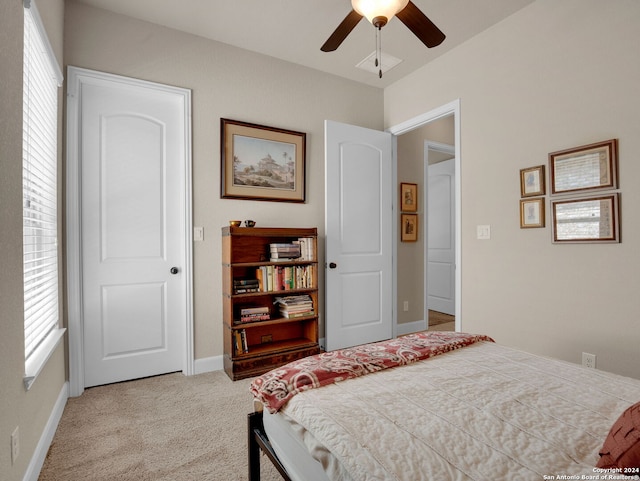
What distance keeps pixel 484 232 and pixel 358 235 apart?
122 cm

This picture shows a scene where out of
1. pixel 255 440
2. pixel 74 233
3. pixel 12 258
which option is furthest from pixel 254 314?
pixel 12 258

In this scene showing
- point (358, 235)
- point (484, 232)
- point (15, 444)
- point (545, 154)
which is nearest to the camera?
point (15, 444)

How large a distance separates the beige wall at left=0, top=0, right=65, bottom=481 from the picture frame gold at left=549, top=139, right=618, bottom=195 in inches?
120

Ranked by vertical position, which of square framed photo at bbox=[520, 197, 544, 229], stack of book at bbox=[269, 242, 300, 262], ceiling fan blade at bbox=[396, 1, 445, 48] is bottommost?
stack of book at bbox=[269, 242, 300, 262]

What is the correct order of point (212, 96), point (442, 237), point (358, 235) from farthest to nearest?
point (442, 237)
point (358, 235)
point (212, 96)

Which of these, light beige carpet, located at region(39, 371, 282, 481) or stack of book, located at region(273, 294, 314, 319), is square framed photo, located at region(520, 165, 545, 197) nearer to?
stack of book, located at region(273, 294, 314, 319)

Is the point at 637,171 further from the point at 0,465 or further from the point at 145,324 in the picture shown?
the point at 145,324

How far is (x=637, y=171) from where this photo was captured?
207 centimetres

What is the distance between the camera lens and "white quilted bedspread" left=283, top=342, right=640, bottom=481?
0.88 m

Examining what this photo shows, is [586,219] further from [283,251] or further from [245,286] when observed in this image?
[245,286]

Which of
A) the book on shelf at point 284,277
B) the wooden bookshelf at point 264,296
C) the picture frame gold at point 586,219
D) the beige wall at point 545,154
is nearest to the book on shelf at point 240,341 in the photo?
the wooden bookshelf at point 264,296

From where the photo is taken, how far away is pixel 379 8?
186cm

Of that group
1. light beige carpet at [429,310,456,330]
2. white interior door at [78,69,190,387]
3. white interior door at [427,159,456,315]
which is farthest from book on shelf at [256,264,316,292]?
white interior door at [427,159,456,315]

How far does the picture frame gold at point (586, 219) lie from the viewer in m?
2.16
